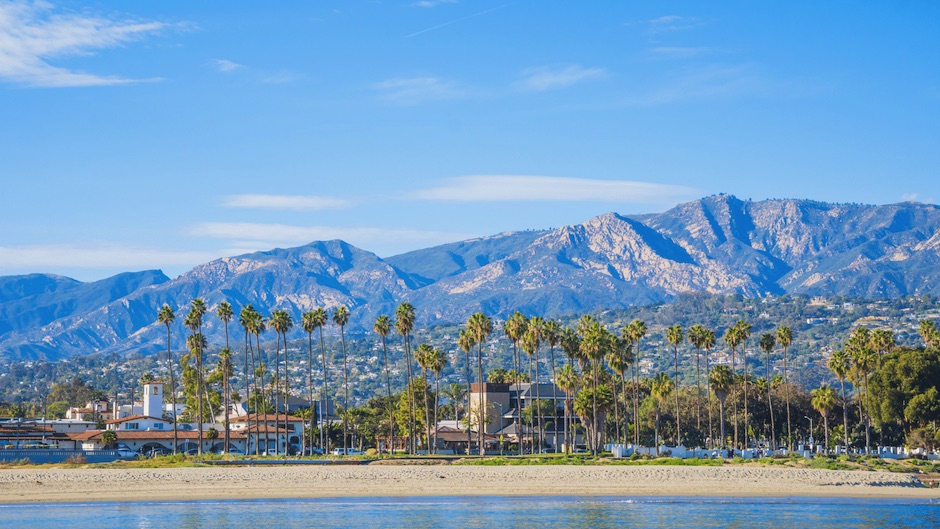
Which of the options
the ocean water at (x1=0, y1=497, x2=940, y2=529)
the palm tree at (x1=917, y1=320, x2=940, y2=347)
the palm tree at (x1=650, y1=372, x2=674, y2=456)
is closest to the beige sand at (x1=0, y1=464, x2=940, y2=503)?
the ocean water at (x1=0, y1=497, x2=940, y2=529)

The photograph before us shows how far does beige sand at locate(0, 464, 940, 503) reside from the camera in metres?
75.6

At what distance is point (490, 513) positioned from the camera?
212 feet

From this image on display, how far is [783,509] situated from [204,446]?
73179 millimetres

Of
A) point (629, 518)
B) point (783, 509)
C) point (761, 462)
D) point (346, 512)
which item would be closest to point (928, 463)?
point (761, 462)

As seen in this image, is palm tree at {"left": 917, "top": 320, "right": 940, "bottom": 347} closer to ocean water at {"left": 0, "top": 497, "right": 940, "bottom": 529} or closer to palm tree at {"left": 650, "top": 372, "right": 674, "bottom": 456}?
palm tree at {"left": 650, "top": 372, "right": 674, "bottom": 456}

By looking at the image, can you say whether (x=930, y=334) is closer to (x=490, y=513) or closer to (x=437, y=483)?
(x=437, y=483)

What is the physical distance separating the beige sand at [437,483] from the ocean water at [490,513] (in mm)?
3786

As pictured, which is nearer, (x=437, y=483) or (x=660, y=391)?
(x=437, y=483)

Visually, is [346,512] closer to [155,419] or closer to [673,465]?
[673,465]

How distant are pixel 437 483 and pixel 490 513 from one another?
56.0 feet

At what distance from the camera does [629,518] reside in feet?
204

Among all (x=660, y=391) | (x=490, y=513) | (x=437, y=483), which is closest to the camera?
(x=490, y=513)

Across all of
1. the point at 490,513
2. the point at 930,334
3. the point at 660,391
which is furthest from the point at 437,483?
the point at 930,334

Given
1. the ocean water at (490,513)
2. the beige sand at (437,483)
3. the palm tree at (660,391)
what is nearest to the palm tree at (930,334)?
the palm tree at (660,391)
